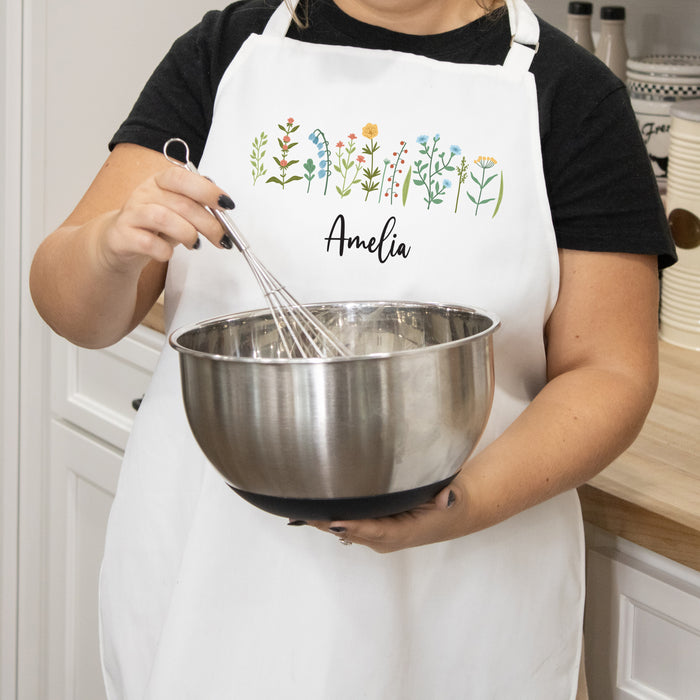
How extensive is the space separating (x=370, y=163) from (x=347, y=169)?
0.06ft

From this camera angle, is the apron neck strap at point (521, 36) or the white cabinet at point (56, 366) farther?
the white cabinet at point (56, 366)

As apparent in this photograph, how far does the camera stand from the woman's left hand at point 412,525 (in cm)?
63

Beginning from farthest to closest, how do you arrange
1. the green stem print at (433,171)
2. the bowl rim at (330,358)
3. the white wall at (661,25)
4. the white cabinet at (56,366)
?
the white cabinet at (56,366) → the white wall at (661,25) → the green stem print at (433,171) → the bowl rim at (330,358)

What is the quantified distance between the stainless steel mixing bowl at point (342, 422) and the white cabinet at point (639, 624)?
0.37m

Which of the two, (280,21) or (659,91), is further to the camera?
(659,91)

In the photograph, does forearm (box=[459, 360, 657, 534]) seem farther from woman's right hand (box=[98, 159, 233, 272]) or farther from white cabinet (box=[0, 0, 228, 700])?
white cabinet (box=[0, 0, 228, 700])

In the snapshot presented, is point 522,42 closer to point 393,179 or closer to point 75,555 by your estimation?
point 393,179

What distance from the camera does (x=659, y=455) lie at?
935 millimetres

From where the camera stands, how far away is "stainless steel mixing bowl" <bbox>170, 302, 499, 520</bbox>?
1.79 feet

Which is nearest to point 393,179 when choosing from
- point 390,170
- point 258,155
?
point 390,170

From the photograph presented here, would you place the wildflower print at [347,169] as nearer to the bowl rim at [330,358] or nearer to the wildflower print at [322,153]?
the wildflower print at [322,153]

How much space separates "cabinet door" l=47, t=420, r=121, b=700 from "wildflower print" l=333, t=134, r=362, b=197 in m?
0.78

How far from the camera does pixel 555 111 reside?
804mm

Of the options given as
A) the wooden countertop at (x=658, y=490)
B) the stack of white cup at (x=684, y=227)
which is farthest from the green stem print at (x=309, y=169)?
the stack of white cup at (x=684, y=227)
